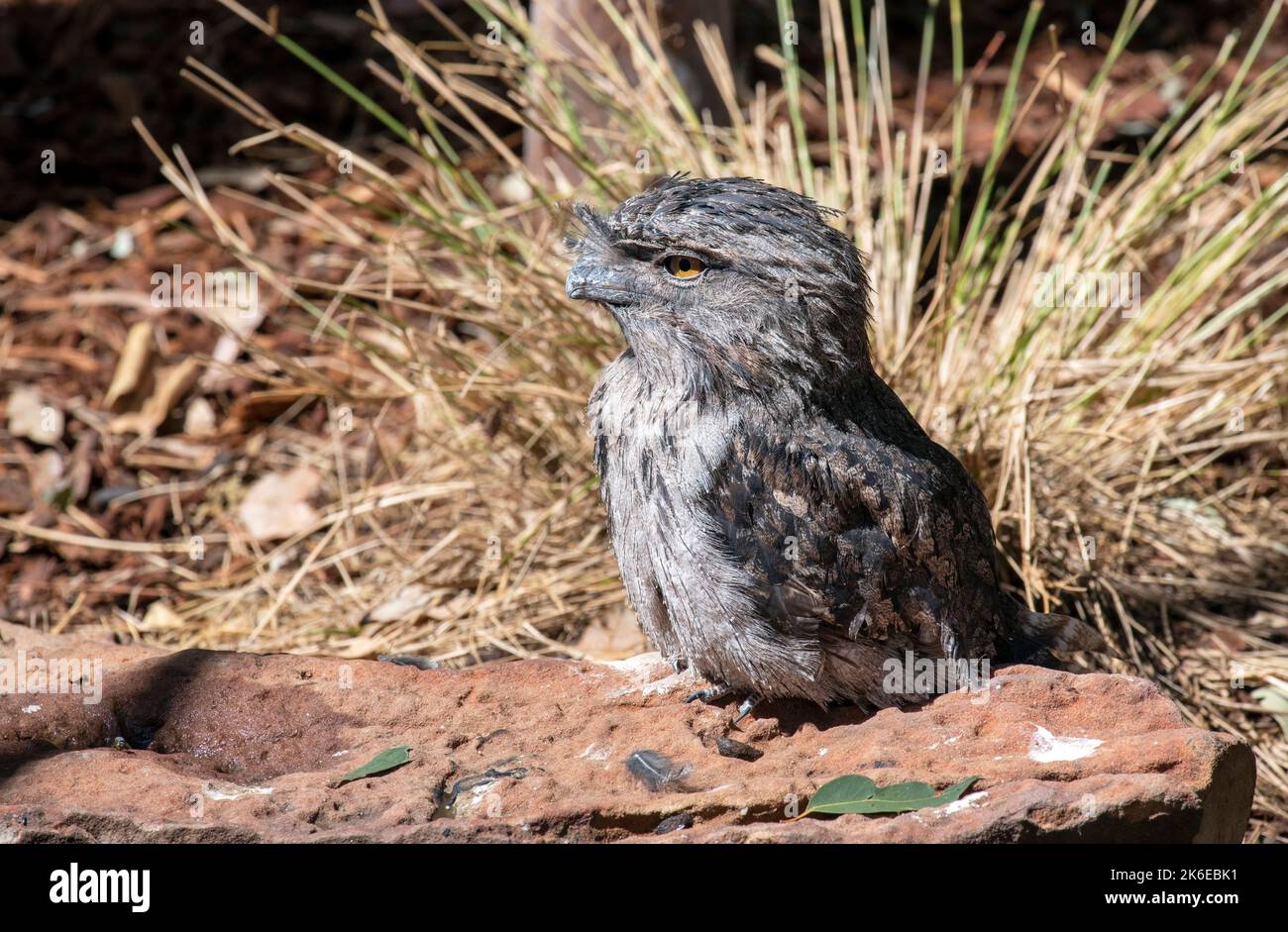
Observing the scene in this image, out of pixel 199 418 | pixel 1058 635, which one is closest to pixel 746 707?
pixel 1058 635

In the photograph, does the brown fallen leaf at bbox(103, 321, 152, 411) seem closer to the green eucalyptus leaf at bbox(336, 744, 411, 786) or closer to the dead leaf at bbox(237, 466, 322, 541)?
the dead leaf at bbox(237, 466, 322, 541)

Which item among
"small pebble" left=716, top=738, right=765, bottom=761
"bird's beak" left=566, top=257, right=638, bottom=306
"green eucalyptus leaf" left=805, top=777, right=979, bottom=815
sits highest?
"bird's beak" left=566, top=257, right=638, bottom=306

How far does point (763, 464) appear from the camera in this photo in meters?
Result: 3.40

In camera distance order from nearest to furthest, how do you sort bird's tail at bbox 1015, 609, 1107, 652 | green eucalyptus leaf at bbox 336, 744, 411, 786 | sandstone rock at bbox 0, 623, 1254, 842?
1. sandstone rock at bbox 0, 623, 1254, 842
2. green eucalyptus leaf at bbox 336, 744, 411, 786
3. bird's tail at bbox 1015, 609, 1107, 652

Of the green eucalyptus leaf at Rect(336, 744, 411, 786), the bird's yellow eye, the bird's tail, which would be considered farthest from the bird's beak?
the bird's tail

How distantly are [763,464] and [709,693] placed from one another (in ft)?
2.26

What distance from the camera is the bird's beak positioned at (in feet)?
11.5

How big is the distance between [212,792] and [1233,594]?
3657 mm

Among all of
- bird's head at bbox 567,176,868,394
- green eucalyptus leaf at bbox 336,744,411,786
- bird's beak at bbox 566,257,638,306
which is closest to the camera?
green eucalyptus leaf at bbox 336,744,411,786

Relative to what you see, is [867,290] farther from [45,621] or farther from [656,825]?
[45,621]

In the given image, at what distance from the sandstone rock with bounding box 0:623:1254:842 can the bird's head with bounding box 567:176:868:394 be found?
35.9 inches

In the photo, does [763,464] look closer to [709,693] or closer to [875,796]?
[709,693]

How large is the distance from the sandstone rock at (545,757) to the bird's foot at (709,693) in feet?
0.13

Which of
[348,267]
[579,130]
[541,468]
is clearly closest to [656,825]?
[541,468]
